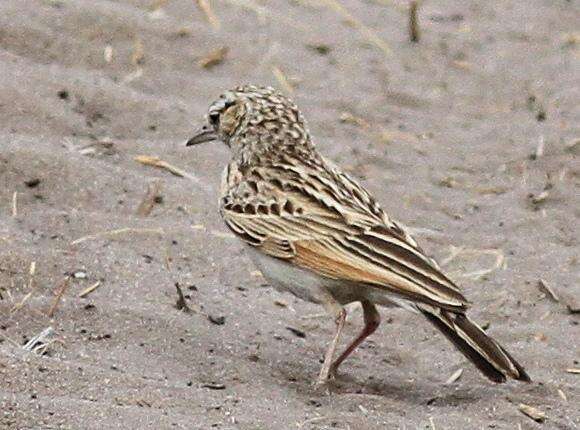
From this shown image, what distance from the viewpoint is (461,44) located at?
11.8 m

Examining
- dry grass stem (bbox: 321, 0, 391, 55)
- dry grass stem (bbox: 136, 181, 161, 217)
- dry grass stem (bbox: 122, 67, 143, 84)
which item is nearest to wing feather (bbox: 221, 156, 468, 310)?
dry grass stem (bbox: 136, 181, 161, 217)

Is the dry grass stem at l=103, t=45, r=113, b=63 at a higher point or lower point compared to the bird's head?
lower

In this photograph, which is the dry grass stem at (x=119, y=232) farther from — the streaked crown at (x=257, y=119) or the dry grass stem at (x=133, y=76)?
the dry grass stem at (x=133, y=76)

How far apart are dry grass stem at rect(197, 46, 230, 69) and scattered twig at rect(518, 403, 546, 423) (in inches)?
172

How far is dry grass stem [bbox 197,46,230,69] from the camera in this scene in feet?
33.1

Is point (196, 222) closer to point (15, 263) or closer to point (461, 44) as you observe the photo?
point (15, 263)

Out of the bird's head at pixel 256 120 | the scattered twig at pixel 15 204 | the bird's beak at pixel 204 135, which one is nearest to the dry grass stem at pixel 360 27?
the bird's beak at pixel 204 135

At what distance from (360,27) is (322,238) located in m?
5.14

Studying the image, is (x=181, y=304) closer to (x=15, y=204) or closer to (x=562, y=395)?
(x=15, y=204)

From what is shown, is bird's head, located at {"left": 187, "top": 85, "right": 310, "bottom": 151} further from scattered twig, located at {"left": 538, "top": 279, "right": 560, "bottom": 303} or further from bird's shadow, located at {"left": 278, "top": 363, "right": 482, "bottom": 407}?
scattered twig, located at {"left": 538, "top": 279, "right": 560, "bottom": 303}

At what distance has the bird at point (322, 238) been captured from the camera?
6254 millimetres

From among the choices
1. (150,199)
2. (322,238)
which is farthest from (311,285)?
Result: (150,199)

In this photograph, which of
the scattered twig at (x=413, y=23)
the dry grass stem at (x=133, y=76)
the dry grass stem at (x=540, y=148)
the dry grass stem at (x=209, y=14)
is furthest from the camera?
the scattered twig at (x=413, y=23)

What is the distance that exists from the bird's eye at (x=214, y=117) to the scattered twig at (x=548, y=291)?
66.2 inches
